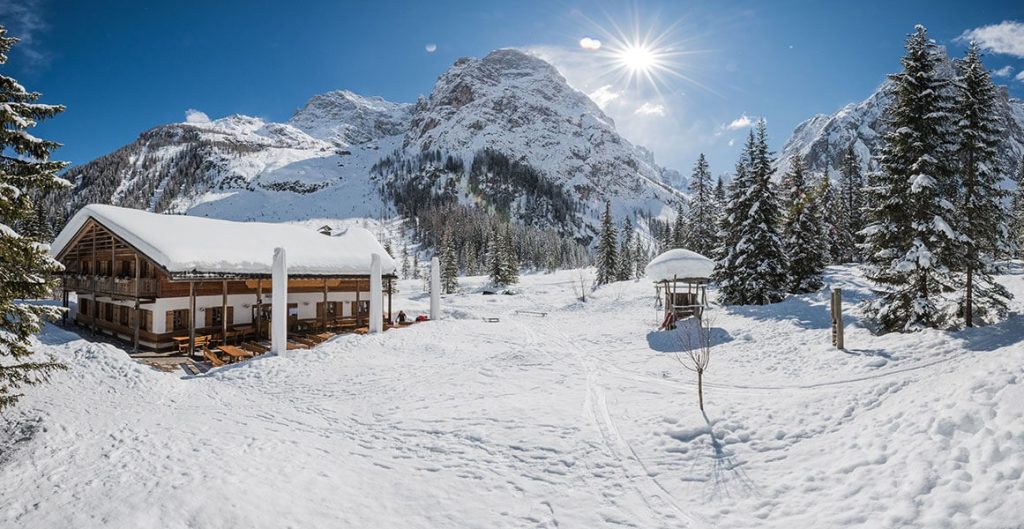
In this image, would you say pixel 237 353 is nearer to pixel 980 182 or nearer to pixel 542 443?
pixel 542 443

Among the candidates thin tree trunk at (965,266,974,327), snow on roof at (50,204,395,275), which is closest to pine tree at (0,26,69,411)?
snow on roof at (50,204,395,275)

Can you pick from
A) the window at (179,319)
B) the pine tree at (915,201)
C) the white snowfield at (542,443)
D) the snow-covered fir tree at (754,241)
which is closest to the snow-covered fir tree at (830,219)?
the snow-covered fir tree at (754,241)

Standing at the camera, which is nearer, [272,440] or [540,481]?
[540,481]

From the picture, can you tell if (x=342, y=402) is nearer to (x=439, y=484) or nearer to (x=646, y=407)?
(x=439, y=484)

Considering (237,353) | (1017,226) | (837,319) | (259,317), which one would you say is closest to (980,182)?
(837,319)

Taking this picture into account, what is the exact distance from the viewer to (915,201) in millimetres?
13719

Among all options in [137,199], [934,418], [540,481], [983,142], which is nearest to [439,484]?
[540,481]

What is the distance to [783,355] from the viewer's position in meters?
14.5

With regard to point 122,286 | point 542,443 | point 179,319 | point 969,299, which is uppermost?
point 122,286

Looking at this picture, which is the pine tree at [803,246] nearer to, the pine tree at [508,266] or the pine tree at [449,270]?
the pine tree at [508,266]

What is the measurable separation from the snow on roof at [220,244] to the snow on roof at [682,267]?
52.6 feet

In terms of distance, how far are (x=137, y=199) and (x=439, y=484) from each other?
785 ft

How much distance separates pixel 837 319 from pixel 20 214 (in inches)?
825

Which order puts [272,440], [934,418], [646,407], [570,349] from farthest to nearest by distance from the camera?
[570,349] < [646,407] < [272,440] < [934,418]
